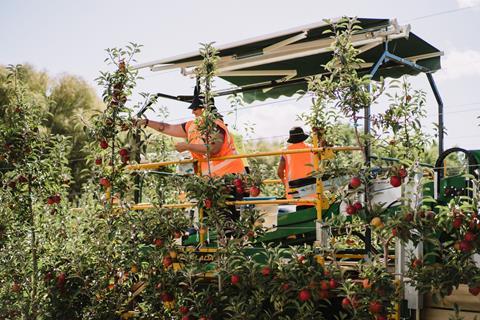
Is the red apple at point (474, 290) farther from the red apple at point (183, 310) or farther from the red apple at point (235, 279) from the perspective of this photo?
the red apple at point (183, 310)

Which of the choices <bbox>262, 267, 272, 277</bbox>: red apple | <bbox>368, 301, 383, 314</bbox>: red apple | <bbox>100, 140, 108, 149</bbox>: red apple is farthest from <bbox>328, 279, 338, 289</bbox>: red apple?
<bbox>100, 140, 108, 149</bbox>: red apple

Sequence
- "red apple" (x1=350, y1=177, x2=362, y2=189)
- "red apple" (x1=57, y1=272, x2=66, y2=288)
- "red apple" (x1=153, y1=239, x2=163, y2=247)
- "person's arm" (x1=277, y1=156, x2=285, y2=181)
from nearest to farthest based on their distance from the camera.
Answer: "red apple" (x1=350, y1=177, x2=362, y2=189) → "red apple" (x1=153, y1=239, x2=163, y2=247) → "red apple" (x1=57, y1=272, x2=66, y2=288) → "person's arm" (x1=277, y1=156, x2=285, y2=181)

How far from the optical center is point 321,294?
462 cm

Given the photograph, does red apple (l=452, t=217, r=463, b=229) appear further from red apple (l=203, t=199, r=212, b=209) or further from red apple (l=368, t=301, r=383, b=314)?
red apple (l=203, t=199, r=212, b=209)

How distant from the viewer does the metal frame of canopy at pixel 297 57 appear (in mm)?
5754

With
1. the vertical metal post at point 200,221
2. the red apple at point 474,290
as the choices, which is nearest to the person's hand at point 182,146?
the vertical metal post at point 200,221

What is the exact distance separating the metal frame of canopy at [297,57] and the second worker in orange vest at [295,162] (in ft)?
2.09

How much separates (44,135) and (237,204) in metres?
2.20

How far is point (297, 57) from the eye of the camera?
663 cm

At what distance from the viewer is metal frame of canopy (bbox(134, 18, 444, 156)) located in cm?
575

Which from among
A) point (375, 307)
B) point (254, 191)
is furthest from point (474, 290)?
point (254, 191)

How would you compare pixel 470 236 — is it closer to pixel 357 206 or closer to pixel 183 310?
pixel 357 206

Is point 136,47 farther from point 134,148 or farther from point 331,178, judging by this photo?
point 331,178

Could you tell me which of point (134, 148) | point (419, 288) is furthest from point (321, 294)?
point (134, 148)
